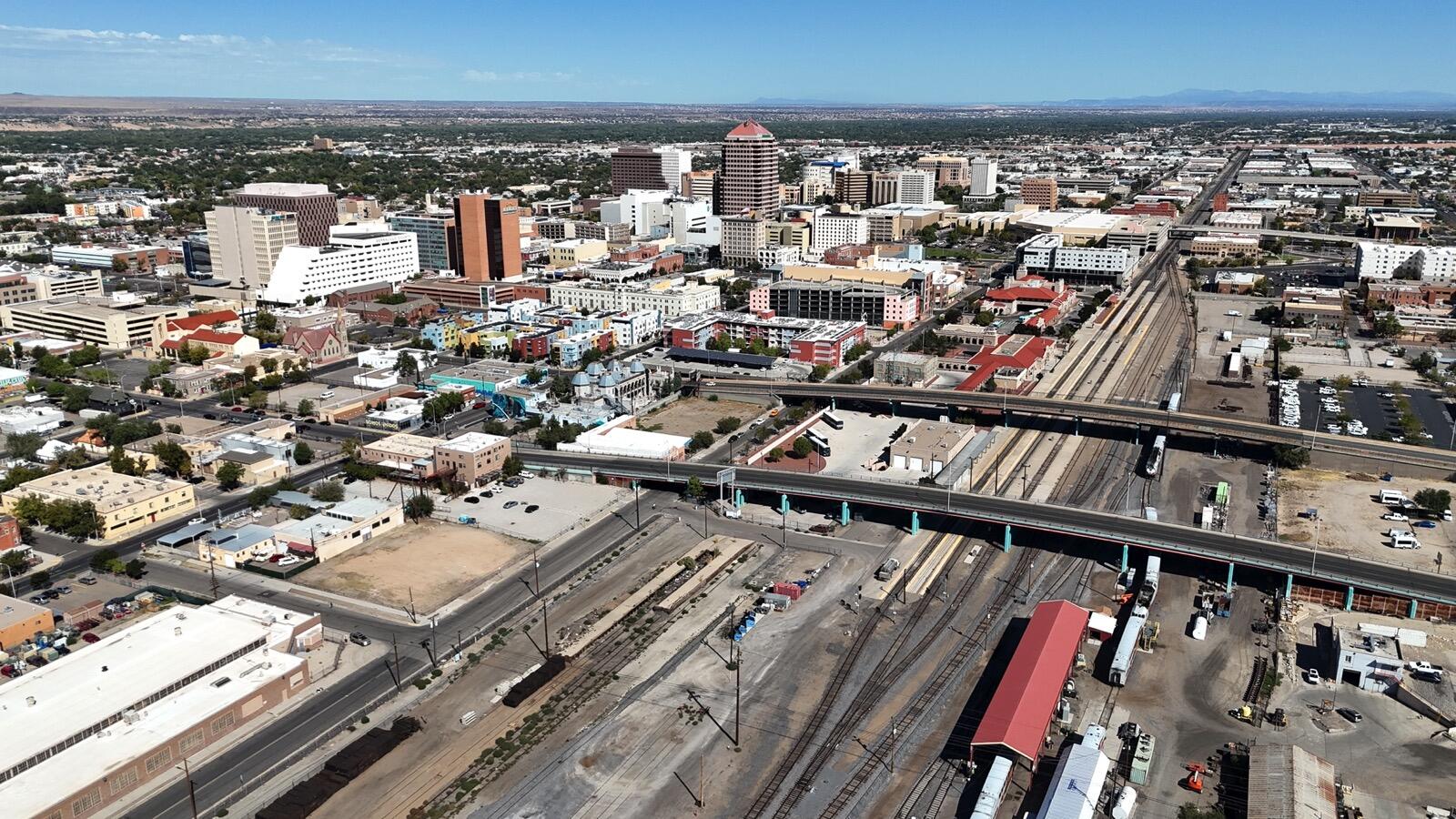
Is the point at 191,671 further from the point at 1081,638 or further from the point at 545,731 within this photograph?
the point at 1081,638

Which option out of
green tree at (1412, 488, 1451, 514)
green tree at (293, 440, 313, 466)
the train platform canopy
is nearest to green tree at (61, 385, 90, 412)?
green tree at (293, 440, 313, 466)

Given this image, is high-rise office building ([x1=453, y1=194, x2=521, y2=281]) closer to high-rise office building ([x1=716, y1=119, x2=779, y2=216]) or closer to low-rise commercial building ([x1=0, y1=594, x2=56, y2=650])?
high-rise office building ([x1=716, y1=119, x2=779, y2=216])

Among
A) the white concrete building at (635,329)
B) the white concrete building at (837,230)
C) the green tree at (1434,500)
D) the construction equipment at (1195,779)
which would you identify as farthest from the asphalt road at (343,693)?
the white concrete building at (837,230)

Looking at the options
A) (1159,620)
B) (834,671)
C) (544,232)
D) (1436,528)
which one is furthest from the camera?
(544,232)

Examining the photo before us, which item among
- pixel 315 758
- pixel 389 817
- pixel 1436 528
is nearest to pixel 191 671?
pixel 315 758

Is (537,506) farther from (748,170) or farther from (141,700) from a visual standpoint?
(748,170)

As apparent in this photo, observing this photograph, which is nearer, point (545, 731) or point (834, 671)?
point (545, 731)
